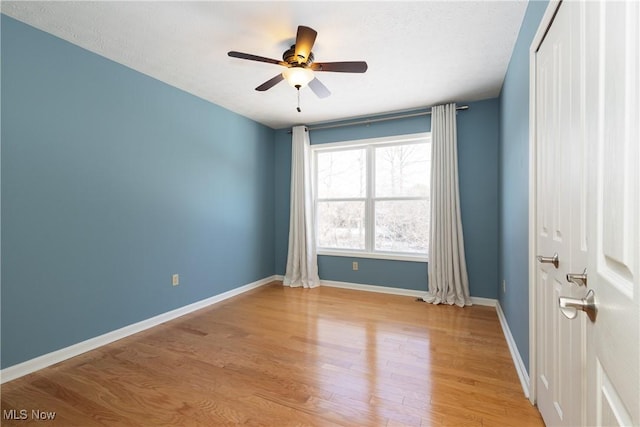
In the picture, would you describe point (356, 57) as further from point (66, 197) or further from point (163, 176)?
point (66, 197)

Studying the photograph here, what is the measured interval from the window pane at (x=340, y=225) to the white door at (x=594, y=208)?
9.54ft

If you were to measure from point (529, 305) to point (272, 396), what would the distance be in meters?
1.69

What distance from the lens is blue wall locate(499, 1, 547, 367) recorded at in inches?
72.4

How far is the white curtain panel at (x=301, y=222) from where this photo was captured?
4344 millimetres

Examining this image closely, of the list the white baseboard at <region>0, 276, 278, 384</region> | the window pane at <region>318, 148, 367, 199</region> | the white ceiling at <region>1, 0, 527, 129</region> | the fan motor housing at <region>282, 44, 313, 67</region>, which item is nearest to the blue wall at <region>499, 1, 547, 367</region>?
the white ceiling at <region>1, 0, 527, 129</region>

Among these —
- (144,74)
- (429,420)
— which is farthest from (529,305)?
(144,74)

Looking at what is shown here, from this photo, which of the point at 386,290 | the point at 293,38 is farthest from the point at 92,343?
the point at 386,290

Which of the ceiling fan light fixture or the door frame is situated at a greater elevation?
the ceiling fan light fixture

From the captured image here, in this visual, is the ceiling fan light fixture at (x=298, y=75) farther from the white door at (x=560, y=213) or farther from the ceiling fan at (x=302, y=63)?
the white door at (x=560, y=213)

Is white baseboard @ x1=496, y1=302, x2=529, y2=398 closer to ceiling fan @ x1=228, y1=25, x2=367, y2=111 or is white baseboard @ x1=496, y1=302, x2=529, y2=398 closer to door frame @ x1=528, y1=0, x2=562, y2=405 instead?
door frame @ x1=528, y1=0, x2=562, y2=405

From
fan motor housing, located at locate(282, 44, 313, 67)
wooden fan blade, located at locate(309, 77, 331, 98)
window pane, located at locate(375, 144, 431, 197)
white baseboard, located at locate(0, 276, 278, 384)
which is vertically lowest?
white baseboard, located at locate(0, 276, 278, 384)

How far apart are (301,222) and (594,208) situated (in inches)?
149

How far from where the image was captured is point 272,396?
1777mm

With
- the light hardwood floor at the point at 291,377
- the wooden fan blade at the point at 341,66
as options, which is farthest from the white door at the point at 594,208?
the wooden fan blade at the point at 341,66
